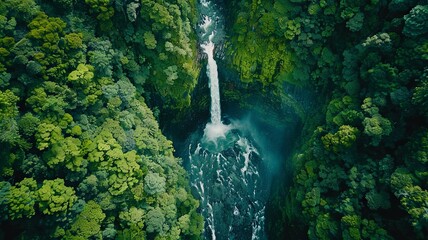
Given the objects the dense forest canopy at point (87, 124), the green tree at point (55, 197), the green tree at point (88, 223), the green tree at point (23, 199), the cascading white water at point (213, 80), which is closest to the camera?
the green tree at point (23, 199)

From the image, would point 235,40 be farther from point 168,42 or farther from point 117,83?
point 117,83

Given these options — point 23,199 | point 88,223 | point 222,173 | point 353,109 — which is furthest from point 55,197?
point 353,109

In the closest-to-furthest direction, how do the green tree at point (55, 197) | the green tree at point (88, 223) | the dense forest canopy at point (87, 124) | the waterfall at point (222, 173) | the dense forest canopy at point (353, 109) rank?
the green tree at point (55, 197) < the dense forest canopy at point (87, 124) < the green tree at point (88, 223) < the dense forest canopy at point (353, 109) < the waterfall at point (222, 173)

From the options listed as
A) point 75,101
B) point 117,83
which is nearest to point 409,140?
point 117,83

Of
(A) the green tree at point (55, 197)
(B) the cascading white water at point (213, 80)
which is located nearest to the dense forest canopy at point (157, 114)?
(A) the green tree at point (55, 197)

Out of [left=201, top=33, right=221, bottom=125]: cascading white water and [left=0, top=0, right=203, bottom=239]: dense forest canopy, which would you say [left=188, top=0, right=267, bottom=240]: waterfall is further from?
[left=0, top=0, right=203, bottom=239]: dense forest canopy

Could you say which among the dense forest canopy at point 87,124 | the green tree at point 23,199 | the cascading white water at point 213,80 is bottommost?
the green tree at point 23,199

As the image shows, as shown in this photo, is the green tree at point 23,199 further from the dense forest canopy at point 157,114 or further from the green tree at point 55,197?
the green tree at point 55,197
